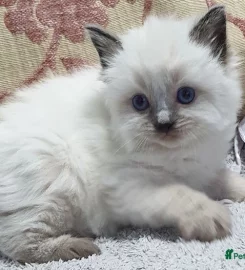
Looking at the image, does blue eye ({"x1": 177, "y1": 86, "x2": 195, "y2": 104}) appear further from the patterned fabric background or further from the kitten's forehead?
the patterned fabric background

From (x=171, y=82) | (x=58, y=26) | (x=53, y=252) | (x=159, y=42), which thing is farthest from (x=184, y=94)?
(x=58, y=26)

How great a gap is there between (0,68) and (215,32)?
880mm

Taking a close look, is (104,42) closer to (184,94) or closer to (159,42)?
(159,42)

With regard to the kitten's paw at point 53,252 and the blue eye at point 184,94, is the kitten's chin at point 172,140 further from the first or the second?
the kitten's paw at point 53,252

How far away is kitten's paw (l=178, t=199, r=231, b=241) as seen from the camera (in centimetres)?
127

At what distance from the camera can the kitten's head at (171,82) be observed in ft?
4.19

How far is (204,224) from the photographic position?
1264mm

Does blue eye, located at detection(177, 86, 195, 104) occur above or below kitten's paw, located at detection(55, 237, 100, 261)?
above

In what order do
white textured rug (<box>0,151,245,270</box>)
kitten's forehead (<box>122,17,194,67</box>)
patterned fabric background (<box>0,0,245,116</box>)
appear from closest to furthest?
white textured rug (<box>0,151,245,270</box>) < kitten's forehead (<box>122,17,194,67</box>) < patterned fabric background (<box>0,0,245,116</box>)

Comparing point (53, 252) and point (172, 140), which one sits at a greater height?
point (172, 140)

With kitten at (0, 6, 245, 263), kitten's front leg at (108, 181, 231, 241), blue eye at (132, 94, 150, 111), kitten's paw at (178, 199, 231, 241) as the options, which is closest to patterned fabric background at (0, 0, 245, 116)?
kitten at (0, 6, 245, 263)

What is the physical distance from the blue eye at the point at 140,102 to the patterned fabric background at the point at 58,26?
0.60 meters

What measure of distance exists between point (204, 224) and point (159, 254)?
0.14 meters

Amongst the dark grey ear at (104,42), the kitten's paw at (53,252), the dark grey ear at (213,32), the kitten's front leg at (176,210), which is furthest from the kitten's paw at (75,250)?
the dark grey ear at (213,32)
